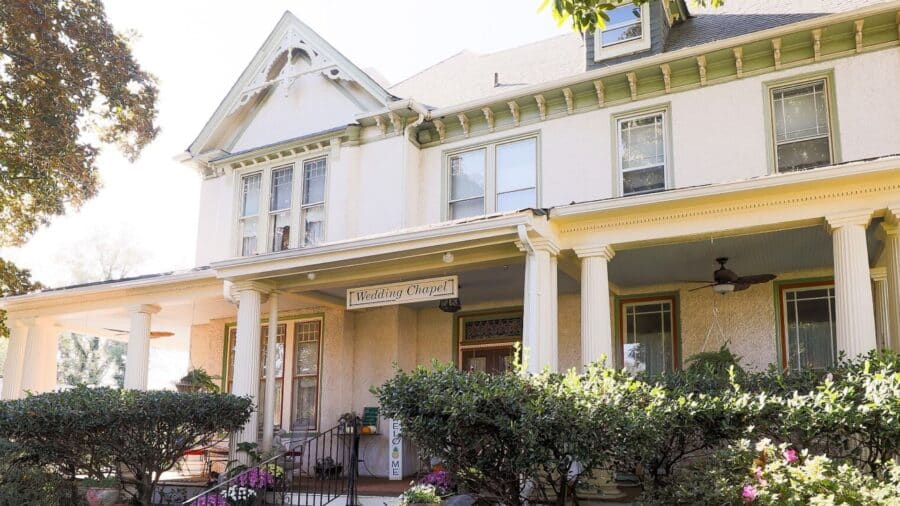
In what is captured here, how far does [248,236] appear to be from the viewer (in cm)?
1438

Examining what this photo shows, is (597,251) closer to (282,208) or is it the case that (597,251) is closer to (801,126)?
(801,126)

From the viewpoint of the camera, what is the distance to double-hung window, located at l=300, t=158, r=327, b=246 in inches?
536

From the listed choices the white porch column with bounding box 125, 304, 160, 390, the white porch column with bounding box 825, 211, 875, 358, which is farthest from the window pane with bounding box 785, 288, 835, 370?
the white porch column with bounding box 125, 304, 160, 390

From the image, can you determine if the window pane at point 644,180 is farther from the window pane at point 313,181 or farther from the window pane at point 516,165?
the window pane at point 313,181

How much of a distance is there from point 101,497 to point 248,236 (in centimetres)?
546

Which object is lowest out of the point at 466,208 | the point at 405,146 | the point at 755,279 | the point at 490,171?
the point at 755,279

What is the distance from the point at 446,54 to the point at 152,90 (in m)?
6.51

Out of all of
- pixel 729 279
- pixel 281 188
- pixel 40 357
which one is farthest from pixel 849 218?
pixel 40 357

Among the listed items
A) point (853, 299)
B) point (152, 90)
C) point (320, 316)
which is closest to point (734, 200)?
point (853, 299)

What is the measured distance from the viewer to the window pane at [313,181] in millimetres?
13727

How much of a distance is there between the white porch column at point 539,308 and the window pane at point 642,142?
254 cm

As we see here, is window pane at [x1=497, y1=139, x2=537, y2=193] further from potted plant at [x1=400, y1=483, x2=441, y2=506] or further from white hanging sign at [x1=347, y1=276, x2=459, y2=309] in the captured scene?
potted plant at [x1=400, y1=483, x2=441, y2=506]

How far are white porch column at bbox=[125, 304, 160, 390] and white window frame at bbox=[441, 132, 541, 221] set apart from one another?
5527 millimetres

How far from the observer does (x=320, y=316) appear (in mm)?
14047
